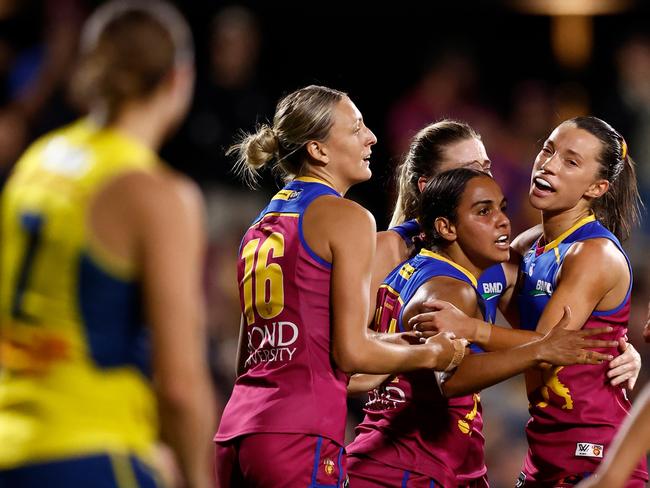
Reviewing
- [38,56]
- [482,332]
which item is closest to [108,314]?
[482,332]

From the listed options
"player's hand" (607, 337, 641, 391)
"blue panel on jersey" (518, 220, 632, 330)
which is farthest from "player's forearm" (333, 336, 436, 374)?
"player's hand" (607, 337, 641, 391)

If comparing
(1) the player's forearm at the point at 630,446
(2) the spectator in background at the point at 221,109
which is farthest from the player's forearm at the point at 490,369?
(2) the spectator in background at the point at 221,109

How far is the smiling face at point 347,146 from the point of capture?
14.1 feet

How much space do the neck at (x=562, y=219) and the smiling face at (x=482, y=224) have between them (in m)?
0.30

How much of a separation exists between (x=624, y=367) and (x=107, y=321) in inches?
101

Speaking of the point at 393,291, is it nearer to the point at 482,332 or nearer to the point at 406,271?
the point at 406,271

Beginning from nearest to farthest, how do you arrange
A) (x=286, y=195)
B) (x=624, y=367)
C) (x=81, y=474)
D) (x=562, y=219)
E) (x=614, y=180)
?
(x=81, y=474), (x=286, y=195), (x=624, y=367), (x=562, y=219), (x=614, y=180)

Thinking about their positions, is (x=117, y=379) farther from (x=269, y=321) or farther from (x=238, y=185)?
(x=238, y=185)

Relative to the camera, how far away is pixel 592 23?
35.8 feet

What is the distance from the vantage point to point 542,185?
15.1 ft

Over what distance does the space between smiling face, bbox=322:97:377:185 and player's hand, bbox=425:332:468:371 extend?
0.76 metres

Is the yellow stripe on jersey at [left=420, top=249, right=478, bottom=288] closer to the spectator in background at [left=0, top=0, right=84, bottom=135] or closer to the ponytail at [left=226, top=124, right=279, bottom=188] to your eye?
the ponytail at [left=226, top=124, right=279, bottom=188]

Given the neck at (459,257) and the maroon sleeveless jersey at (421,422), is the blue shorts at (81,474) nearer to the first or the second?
the maroon sleeveless jersey at (421,422)

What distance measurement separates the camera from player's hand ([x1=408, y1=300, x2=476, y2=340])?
13.5 ft
